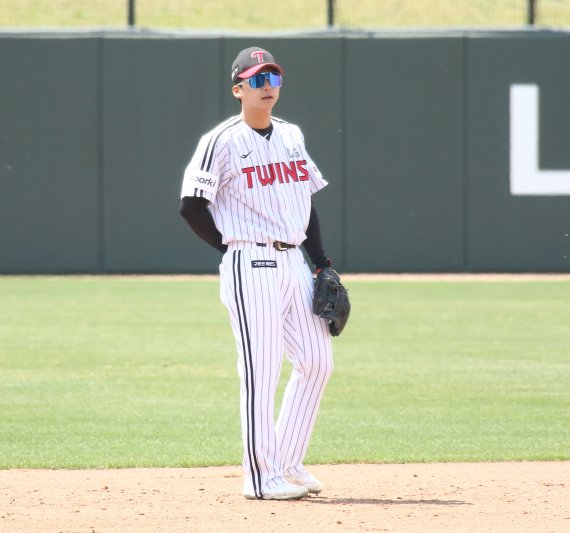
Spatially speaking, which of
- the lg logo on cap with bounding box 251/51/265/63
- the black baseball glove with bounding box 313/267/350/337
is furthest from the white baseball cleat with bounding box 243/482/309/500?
the lg logo on cap with bounding box 251/51/265/63

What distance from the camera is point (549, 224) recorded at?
18.6m

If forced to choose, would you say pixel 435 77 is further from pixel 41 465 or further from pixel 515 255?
pixel 41 465

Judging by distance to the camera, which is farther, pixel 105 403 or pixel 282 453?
pixel 105 403

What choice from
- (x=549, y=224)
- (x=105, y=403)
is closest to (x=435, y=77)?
(x=549, y=224)

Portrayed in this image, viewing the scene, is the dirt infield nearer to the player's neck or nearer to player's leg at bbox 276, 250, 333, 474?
player's leg at bbox 276, 250, 333, 474

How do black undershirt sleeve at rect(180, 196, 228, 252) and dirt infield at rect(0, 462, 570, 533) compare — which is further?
black undershirt sleeve at rect(180, 196, 228, 252)

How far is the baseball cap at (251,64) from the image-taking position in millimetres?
5198

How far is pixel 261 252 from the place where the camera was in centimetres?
518

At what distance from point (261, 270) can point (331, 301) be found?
318 millimetres

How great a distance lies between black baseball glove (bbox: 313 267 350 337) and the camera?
5.22 m

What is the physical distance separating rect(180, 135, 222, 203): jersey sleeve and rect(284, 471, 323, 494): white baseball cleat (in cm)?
121

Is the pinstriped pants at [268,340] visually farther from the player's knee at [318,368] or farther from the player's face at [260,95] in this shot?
the player's face at [260,95]

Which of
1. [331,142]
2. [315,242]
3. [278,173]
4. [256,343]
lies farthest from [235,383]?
[331,142]

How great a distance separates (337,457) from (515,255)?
12.6m
